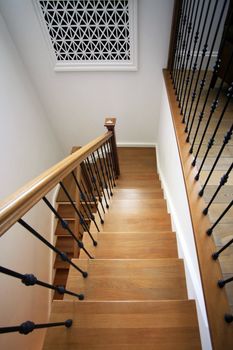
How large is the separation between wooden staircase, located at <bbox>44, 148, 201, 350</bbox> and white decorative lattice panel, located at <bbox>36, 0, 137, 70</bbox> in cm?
195

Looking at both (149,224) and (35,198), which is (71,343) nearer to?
(35,198)

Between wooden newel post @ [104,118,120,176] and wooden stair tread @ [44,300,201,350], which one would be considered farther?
wooden newel post @ [104,118,120,176]

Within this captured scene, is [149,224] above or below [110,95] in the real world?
below

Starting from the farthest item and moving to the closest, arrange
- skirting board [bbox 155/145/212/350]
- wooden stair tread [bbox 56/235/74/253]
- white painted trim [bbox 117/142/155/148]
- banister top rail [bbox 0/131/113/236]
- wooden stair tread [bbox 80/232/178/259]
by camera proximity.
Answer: white painted trim [bbox 117/142/155/148] → wooden stair tread [bbox 56/235/74/253] → wooden stair tread [bbox 80/232/178/259] → skirting board [bbox 155/145/212/350] → banister top rail [bbox 0/131/113/236]

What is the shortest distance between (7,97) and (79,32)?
1.14 meters

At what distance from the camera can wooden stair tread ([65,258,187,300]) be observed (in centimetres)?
132

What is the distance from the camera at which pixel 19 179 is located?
232cm

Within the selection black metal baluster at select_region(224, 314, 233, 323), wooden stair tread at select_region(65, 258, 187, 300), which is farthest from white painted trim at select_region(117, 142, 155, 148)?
black metal baluster at select_region(224, 314, 233, 323)

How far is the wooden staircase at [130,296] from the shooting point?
3.51 feet

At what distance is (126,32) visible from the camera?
7.36 feet

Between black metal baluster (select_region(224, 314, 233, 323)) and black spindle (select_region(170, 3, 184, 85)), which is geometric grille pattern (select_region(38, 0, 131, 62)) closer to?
black spindle (select_region(170, 3, 184, 85))

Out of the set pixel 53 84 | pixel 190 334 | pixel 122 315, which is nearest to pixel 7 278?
pixel 122 315

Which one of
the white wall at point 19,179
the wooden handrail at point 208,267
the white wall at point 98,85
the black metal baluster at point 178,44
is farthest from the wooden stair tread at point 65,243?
the black metal baluster at point 178,44

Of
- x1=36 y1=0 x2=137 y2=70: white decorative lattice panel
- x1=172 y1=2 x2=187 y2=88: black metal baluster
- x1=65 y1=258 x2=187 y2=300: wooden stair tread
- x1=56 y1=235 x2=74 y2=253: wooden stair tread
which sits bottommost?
x1=65 y1=258 x2=187 y2=300: wooden stair tread
